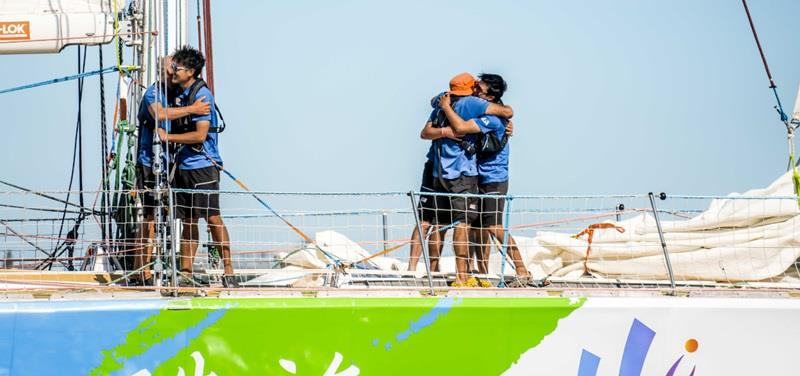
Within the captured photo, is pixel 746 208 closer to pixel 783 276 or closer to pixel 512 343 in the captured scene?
pixel 783 276

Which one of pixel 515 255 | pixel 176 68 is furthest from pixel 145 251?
pixel 515 255

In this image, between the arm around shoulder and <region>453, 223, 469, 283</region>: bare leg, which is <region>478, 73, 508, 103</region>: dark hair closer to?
the arm around shoulder

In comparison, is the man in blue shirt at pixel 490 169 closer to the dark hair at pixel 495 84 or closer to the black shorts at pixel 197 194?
the dark hair at pixel 495 84

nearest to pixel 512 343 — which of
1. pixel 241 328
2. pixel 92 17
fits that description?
pixel 241 328

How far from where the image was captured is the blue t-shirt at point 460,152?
22.8ft

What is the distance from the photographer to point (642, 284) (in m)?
7.23

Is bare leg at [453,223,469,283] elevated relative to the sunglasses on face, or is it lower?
lower

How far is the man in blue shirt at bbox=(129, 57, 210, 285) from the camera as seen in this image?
6.45 metres

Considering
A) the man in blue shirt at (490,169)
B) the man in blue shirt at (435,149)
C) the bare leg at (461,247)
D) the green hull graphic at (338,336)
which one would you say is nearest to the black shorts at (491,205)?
the man in blue shirt at (490,169)

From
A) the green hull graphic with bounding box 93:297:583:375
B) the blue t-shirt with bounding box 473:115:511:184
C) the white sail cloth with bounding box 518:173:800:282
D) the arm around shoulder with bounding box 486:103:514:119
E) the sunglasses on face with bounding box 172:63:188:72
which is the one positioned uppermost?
the sunglasses on face with bounding box 172:63:188:72

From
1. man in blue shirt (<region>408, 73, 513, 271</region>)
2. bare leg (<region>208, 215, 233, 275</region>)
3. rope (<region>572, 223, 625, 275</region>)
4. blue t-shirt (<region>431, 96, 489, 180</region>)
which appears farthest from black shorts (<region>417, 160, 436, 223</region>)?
bare leg (<region>208, 215, 233, 275</region>)

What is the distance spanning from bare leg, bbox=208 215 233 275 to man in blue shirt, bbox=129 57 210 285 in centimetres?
34

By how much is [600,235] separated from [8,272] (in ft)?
12.1

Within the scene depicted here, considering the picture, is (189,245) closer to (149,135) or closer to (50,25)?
(149,135)
